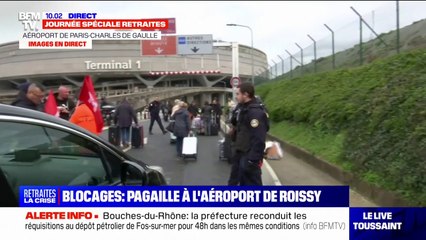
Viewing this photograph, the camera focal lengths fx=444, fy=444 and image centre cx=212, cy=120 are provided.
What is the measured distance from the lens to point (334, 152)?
934cm

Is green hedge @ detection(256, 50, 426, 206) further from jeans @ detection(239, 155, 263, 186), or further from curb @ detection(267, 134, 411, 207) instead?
jeans @ detection(239, 155, 263, 186)

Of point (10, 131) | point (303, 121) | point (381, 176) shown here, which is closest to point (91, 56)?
point (10, 131)

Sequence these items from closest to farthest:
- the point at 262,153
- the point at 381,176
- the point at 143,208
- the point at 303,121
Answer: the point at 143,208, the point at 262,153, the point at 381,176, the point at 303,121

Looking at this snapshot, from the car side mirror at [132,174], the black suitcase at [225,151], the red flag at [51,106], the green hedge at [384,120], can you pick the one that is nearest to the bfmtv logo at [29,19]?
the car side mirror at [132,174]

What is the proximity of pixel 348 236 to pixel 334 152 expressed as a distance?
743cm

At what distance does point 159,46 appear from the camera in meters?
3.86

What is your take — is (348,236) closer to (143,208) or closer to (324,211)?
(324,211)

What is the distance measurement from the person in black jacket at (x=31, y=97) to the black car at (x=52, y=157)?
4.31 ft

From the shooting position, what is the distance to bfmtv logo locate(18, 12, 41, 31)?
3.12 metres

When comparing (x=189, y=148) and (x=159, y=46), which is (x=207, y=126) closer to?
(x=189, y=148)

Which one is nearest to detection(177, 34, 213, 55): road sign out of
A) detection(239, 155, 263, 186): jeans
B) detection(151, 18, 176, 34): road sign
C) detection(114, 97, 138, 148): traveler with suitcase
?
detection(151, 18, 176, 34): road sign

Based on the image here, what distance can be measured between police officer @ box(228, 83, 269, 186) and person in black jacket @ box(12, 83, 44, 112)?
251cm

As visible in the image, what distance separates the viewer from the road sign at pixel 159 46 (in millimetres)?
3720

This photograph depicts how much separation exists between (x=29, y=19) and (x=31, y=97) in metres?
1.13
